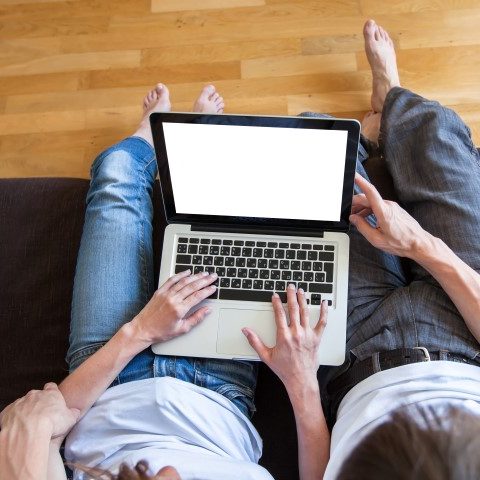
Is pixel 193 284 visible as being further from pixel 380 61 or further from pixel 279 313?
pixel 380 61

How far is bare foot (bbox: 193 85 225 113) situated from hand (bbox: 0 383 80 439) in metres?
0.81

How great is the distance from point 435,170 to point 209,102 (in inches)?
25.3

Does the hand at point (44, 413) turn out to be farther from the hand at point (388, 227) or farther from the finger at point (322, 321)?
the hand at point (388, 227)

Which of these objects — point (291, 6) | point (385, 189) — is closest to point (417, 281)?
point (385, 189)

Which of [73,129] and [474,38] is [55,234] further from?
[474,38]

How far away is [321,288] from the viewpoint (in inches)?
36.8

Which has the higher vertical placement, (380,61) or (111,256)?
(380,61)

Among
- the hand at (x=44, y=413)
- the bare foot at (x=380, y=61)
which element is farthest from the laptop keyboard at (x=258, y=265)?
the bare foot at (x=380, y=61)

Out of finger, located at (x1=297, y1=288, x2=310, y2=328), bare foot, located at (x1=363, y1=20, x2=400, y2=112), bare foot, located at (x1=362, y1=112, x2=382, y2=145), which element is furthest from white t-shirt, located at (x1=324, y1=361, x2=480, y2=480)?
bare foot, located at (x1=363, y1=20, x2=400, y2=112)

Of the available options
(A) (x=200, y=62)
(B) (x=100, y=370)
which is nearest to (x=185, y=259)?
(B) (x=100, y=370)

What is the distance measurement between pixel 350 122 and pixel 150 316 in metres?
0.49

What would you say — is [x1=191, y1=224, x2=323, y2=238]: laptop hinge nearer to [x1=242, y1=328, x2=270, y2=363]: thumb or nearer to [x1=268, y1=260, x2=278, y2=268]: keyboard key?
[x1=268, y1=260, x2=278, y2=268]: keyboard key

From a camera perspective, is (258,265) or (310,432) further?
(258,265)

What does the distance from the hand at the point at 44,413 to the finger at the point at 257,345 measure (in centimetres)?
33
